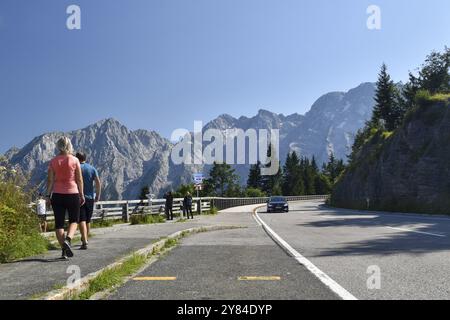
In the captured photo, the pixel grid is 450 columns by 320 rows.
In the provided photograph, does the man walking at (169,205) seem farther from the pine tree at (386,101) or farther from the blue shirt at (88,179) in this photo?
the pine tree at (386,101)

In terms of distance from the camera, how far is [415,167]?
1430 inches

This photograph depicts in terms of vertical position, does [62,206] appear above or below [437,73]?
below

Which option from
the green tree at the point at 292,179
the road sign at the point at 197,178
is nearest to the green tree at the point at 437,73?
the green tree at the point at 292,179

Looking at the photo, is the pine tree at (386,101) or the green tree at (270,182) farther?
the green tree at (270,182)

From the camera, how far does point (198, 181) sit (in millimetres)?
34656

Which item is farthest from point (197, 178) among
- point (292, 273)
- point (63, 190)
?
point (292, 273)

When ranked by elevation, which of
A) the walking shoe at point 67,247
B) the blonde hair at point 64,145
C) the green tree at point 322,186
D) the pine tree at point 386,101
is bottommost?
the green tree at point 322,186

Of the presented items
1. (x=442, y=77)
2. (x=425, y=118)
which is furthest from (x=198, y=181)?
(x=442, y=77)

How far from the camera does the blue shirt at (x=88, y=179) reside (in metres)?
9.72

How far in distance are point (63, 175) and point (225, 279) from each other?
3.49 metres

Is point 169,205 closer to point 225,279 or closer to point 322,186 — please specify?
point 225,279

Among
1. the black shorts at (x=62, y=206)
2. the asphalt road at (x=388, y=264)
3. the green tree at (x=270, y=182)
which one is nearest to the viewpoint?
the asphalt road at (x=388, y=264)

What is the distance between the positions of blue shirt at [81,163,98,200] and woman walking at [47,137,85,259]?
1.48 metres
